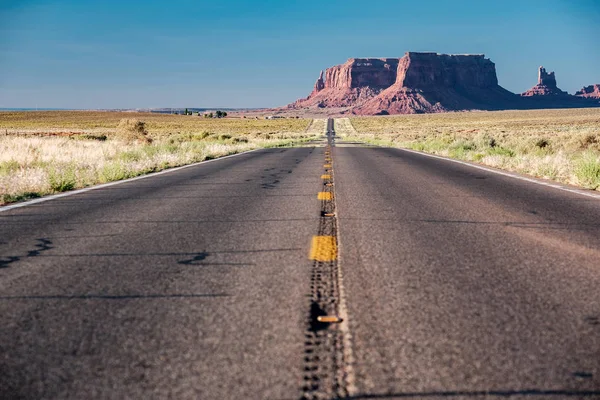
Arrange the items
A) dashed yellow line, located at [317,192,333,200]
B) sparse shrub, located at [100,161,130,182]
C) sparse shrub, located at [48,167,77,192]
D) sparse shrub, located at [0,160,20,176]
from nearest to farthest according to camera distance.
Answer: dashed yellow line, located at [317,192,333,200], sparse shrub, located at [48,167,77,192], sparse shrub, located at [100,161,130,182], sparse shrub, located at [0,160,20,176]

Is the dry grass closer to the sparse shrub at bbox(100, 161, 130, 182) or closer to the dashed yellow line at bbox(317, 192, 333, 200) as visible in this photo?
the sparse shrub at bbox(100, 161, 130, 182)

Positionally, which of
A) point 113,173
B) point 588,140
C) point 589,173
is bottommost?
point 113,173

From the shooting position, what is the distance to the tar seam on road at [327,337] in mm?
2391

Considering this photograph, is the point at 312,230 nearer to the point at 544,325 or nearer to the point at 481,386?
the point at 544,325

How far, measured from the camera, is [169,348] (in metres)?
2.80

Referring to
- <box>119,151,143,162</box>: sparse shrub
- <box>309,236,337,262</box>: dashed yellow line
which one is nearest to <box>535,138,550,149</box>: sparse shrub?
<box>119,151,143,162</box>: sparse shrub

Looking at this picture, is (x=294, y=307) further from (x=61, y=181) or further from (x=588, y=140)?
(x=588, y=140)

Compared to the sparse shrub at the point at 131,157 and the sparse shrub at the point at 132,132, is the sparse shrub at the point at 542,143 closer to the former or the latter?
the sparse shrub at the point at 131,157

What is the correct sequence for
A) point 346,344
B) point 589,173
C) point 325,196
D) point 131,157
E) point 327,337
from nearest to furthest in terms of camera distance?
1. point 346,344
2. point 327,337
3. point 325,196
4. point 589,173
5. point 131,157

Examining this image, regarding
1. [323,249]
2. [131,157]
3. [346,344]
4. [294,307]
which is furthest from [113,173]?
[346,344]

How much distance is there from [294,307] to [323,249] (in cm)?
171

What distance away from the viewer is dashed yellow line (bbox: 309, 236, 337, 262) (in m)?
4.76

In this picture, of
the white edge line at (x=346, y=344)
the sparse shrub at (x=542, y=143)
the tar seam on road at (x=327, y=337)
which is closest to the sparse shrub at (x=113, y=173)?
the tar seam on road at (x=327, y=337)

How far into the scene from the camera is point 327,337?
2.95m
